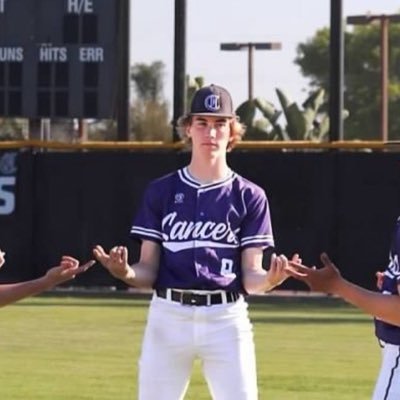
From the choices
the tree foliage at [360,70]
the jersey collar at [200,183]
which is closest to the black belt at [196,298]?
the jersey collar at [200,183]

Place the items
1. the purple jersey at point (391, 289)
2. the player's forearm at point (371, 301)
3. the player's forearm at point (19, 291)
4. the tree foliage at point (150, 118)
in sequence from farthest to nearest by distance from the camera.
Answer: the tree foliage at point (150, 118), the player's forearm at point (19, 291), the purple jersey at point (391, 289), the player's forearm at point (371, 301)

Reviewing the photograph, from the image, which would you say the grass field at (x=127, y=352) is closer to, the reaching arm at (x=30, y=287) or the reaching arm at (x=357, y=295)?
the reaching arm at (x=30, y=287)

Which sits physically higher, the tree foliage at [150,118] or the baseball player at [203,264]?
the tree foliage at [150,118]

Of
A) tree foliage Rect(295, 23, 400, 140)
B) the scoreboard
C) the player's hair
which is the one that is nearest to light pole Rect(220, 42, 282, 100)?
tree foliage Rect(295, 23, 400, 140)

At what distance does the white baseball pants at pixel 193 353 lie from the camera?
668 cm

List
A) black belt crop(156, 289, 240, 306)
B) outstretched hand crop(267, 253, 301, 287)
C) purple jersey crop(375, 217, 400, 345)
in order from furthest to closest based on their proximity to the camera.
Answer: black belt crop(156, 289, 240, 306)
outstretched hand crop(267, 253, 301, 287)
purple jersey crop(375, 217, 400, 345)

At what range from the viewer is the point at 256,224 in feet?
22.7

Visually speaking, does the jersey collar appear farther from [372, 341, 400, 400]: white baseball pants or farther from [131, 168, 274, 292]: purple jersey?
[372, 341, 400, 400]: white baseball pants

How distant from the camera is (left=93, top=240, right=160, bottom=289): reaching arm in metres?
6.61

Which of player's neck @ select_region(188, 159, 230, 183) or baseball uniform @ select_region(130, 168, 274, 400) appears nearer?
baseball uniform @ select_region(130, 168, 274, 400)

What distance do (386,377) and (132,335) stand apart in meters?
8.56

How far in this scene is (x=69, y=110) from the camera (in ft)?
65.5

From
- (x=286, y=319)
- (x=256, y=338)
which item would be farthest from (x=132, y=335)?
(x=286, y=319)

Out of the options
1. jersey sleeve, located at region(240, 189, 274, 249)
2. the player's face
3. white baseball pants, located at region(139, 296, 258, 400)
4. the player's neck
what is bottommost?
white baseball pants, located at region(139, 296, 258, 400)
